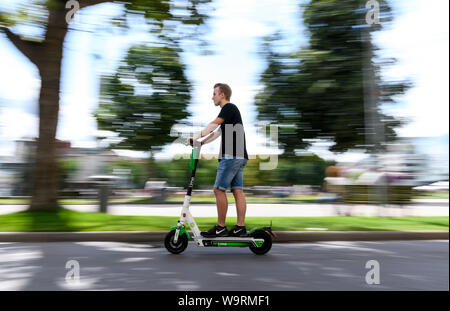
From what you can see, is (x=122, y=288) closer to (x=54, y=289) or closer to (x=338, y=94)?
(x=54, y=289)

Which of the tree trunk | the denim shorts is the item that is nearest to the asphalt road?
the denim shorts

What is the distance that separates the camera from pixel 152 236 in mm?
5977

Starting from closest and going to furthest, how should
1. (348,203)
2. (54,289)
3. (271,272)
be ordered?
1. (54,289)
2. (271,272)
3. (348,203)

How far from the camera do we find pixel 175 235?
191 inches

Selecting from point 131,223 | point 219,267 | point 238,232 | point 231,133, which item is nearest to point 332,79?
point 131,223

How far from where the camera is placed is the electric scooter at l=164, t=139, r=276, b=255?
478 centimetres

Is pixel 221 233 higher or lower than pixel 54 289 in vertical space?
higher

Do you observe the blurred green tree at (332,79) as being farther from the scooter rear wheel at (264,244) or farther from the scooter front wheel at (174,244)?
the scooter front wheel at (174,244)

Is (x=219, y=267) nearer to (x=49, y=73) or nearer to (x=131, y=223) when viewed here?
(x=131, y=223)

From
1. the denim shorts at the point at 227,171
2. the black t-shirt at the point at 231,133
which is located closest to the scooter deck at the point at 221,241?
the denim shorts at the point at 227,171

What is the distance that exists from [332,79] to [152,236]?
28.1 feet
